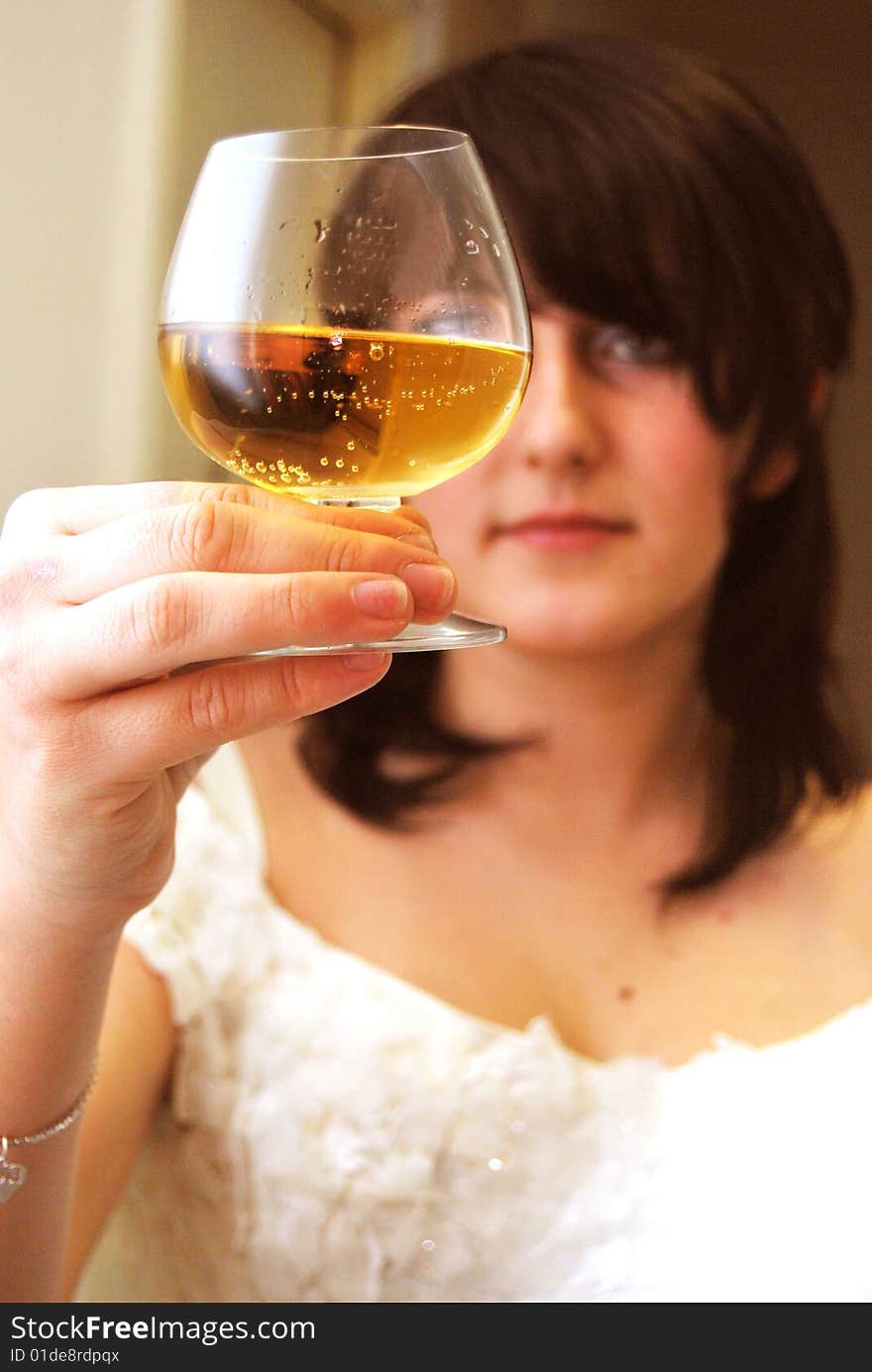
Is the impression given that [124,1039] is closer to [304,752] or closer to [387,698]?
[304,752]

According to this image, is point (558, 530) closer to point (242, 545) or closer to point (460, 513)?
point (460, 513)

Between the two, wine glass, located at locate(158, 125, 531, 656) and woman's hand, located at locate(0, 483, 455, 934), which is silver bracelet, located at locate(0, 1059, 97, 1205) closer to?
woman's hand, located at locate(0, 483, 455, 934)

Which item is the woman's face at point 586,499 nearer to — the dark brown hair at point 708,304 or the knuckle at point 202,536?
the dark brown hair at point 708,304

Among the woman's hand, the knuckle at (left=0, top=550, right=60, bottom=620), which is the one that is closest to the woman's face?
the woman's hand

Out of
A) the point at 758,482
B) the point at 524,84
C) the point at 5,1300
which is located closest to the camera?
the point at 5,1300

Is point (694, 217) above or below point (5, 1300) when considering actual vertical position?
above

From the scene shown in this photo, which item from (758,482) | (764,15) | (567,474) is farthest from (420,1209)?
(764,15)
